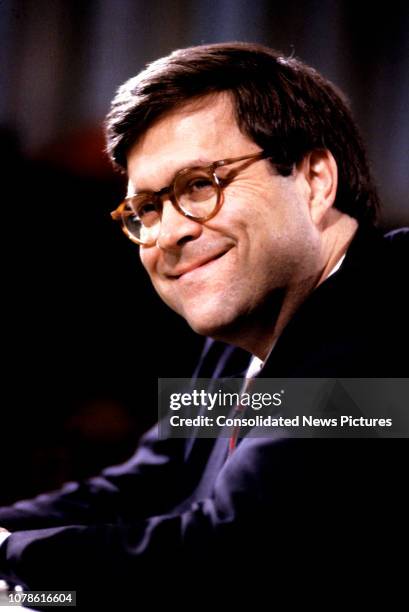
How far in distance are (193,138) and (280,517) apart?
674mm

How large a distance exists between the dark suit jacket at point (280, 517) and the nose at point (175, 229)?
0.89ft

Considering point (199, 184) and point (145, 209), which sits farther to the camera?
point (145, 209)

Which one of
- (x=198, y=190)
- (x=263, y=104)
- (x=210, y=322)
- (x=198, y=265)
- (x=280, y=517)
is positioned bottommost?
(x=280, y=517)

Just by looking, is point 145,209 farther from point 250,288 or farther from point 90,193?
point 90,193

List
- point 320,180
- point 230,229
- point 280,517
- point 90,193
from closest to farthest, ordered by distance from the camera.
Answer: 1. point 280,517
2. point 230,229
3. point 320,180
4. point 90,193

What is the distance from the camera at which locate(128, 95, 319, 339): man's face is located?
46.1 inches

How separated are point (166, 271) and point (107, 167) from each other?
0.67 meters

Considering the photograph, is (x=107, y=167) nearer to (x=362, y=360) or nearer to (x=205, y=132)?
(x=205, y=132)

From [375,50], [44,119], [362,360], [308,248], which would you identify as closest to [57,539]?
[362,360]

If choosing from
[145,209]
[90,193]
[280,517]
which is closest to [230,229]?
[145,209]

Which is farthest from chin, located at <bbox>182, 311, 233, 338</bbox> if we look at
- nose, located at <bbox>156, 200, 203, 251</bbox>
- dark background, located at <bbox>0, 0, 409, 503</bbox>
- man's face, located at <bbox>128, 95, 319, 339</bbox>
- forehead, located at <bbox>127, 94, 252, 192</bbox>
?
dark background, located at <bbox>0, 0, 409, 503</bbox>

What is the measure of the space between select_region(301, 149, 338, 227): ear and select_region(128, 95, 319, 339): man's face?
0.03 meters

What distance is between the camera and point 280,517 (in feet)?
2.91

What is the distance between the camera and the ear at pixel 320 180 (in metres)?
1.24
